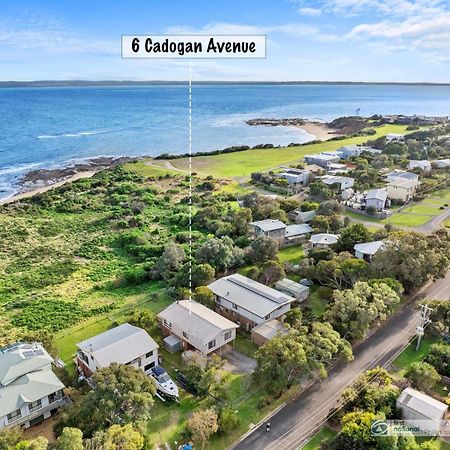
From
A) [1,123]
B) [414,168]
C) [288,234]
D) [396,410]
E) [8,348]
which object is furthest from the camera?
[1,123]

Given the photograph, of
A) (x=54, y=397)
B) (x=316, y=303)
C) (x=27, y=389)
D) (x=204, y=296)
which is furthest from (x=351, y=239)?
(x=27, y=389)

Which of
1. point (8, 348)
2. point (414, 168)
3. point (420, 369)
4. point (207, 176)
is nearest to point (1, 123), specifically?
point (207, 176)

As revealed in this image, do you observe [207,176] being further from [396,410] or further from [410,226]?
[396,410]

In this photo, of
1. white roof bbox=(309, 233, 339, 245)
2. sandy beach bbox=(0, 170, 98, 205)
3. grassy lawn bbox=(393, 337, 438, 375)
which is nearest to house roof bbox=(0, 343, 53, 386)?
grassy lawn bbox=(393, 337, 438, 375)

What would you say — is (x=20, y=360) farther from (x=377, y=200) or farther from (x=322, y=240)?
(x=377, y=200)

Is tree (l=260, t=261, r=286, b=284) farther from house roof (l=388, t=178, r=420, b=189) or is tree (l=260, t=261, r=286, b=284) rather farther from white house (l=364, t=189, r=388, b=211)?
house roof (l=388, t=178, r=420, b=189)

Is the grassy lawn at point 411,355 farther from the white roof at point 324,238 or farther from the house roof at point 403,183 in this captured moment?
the house roof at point 403,183
